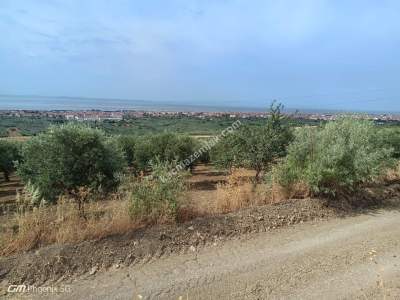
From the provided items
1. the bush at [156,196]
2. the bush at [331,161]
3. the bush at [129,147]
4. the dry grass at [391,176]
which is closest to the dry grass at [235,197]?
the bush at [331,161]

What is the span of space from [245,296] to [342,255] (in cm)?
204

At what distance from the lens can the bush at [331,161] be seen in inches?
323

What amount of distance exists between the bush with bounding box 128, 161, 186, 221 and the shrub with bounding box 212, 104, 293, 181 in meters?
7.72

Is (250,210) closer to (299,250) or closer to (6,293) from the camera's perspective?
(299,250)

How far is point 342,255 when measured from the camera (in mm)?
5758

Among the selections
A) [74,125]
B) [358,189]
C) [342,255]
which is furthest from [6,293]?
[358,189]

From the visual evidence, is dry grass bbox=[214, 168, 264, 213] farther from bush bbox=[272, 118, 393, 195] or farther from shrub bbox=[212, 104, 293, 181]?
shrub bbox=[212, 104, 293, 181]

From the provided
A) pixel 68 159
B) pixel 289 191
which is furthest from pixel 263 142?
pixel 68 159

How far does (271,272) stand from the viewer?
512cm

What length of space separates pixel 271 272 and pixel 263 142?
11.2 metres

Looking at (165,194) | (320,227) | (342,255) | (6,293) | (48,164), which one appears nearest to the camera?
(6,293)

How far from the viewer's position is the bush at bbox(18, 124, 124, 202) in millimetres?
9672

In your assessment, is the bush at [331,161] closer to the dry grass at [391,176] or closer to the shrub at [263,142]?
the dry grass at [391,176]

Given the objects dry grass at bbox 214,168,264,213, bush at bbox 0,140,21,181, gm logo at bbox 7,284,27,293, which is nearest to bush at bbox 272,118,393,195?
dry grass at bbox 214,168,264,213
